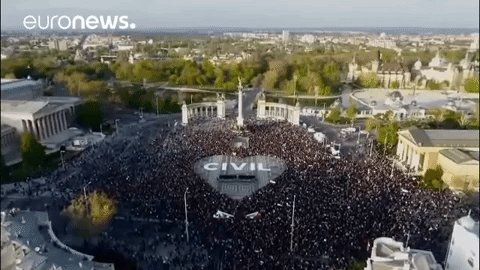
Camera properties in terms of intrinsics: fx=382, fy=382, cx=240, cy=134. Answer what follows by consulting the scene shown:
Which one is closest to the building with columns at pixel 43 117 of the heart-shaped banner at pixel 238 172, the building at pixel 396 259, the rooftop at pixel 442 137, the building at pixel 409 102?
the heart-shaped banner at pixel 238 172

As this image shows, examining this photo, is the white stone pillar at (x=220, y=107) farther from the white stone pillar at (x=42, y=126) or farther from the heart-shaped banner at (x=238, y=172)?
the white stone pillar at (x=42, y=126)

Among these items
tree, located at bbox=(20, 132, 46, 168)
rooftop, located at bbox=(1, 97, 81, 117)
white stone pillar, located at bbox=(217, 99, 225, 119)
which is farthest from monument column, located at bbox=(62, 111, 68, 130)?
white stone pillar, located at bbox=(217, 99, 225, 119)

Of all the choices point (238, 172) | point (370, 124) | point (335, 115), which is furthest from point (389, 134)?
point (335, 115)

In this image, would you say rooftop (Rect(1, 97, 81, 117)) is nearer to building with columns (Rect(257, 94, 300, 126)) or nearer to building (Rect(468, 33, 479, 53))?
building (Rect(468, 33, 479, 53))

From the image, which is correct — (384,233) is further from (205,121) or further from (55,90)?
(205,121)

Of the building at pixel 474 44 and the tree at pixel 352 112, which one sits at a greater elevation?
the building at pixel 474 44

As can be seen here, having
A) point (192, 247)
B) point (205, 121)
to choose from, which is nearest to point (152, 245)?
point (192, 247)
